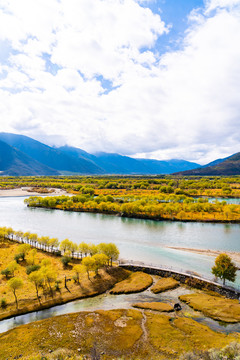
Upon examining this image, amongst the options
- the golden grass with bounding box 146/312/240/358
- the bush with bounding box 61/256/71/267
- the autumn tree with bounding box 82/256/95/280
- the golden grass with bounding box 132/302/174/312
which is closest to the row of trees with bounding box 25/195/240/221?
the bush with bounding box 61/256/71/267

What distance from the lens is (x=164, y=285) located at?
4231cm

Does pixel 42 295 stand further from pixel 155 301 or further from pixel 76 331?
pixel 155 301

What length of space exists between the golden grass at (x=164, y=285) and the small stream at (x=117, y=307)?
0.83 metres

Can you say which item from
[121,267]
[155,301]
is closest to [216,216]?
[121,267]

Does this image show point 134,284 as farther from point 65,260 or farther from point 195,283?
point 65,260

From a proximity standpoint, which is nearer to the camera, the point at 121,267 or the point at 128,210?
the point at 121,267

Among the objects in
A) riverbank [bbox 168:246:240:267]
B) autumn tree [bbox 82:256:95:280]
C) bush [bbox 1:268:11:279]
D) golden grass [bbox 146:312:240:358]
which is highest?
autumn tree [bbox 82:256:95:280]

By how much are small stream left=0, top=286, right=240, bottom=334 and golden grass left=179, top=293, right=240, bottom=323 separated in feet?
2.52

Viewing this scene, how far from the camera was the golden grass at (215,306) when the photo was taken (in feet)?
108

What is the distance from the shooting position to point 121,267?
50781 mm

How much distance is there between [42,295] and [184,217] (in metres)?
75.2

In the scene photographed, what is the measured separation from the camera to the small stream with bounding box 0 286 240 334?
32.2 m

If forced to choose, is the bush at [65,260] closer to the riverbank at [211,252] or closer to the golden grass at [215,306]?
the golden grass at [215,306]

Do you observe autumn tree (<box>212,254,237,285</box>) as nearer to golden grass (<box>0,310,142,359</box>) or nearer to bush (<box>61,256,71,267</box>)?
golden grass (<box>0,310,142,359</box>)
